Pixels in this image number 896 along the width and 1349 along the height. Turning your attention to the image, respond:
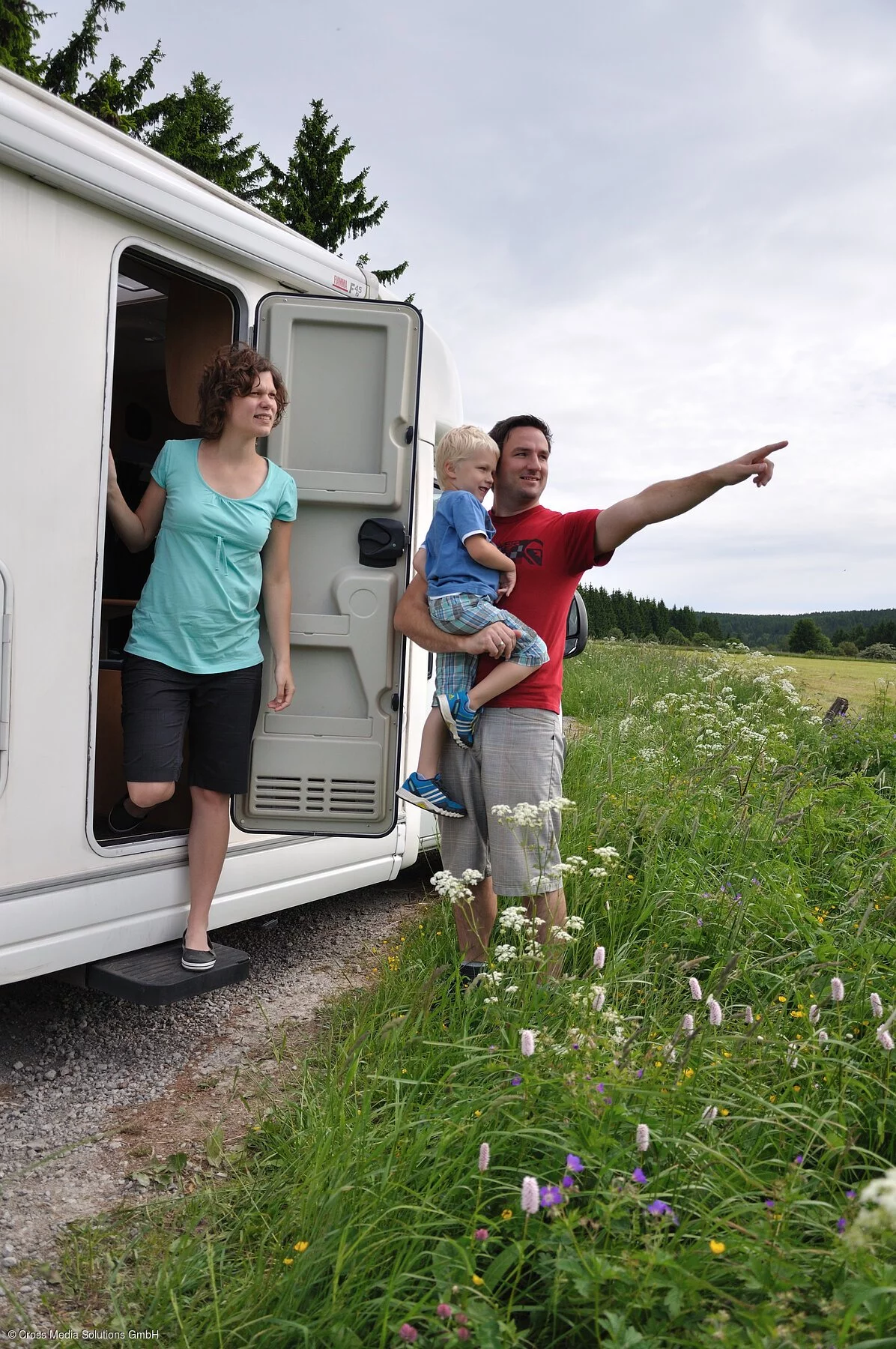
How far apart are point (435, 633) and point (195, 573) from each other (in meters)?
0.80

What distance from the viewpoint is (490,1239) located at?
1.77m

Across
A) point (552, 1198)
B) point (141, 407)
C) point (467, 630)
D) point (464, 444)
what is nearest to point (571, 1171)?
point (552, 1198)

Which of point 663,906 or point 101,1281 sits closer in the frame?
point 101,1281

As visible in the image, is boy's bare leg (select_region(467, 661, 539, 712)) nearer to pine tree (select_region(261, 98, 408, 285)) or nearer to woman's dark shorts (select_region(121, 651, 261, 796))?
woman's dark shorts (select_region(121, 651, 261, 796))

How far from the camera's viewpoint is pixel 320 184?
1006 inches

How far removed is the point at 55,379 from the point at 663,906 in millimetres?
2842

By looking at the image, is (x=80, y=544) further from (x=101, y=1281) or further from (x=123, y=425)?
(x=123, y=425)

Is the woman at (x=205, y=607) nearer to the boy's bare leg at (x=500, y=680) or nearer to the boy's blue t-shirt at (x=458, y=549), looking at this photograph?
the boy's blue t-shirt at (x=458, y=549)

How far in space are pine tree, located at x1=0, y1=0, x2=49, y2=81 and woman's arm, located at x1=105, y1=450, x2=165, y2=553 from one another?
15.6m

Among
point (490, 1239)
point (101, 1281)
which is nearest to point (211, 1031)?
point (101, 1281)

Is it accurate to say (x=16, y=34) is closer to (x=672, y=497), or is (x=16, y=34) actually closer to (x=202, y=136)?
(x=202, y=136)


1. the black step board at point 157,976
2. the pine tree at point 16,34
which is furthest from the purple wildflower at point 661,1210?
the pine tree at point 16,34

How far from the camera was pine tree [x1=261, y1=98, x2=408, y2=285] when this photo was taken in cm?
2517

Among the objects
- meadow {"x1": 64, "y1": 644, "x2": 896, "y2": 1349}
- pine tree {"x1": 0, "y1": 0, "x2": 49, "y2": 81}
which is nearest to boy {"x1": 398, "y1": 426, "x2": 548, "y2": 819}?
meadow {"x1": 64, "y1": 644, "x2": 896, "y2": 1349}
